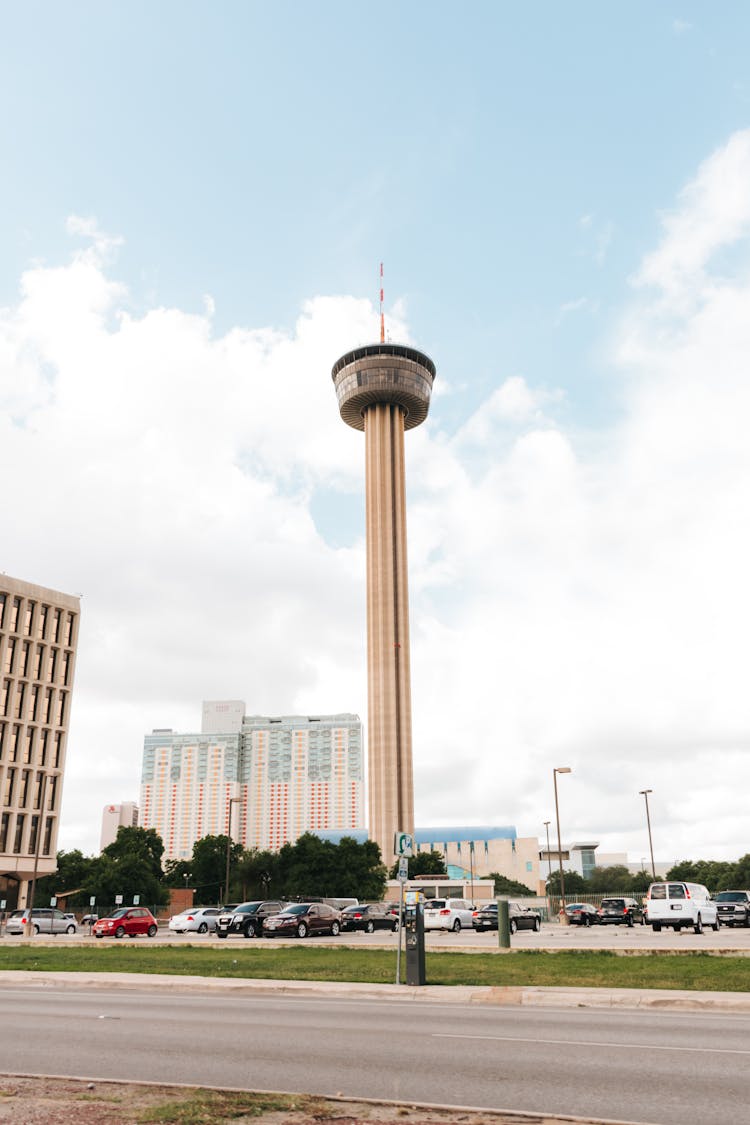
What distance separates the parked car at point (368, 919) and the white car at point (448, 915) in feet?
6.54

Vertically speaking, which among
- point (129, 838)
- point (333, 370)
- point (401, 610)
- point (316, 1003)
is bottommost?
point (316, 1003)

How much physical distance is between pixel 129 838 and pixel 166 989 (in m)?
90.5

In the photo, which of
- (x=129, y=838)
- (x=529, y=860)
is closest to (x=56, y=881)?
(x=129, y=838)

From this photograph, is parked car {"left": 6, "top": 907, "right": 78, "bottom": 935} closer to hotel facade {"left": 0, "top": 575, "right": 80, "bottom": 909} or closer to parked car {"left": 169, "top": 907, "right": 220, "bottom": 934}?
parked car {"left": 169, "top": 907, "right": 220, "bottom": 934}

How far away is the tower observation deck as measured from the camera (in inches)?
5044

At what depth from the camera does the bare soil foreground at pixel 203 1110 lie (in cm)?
736

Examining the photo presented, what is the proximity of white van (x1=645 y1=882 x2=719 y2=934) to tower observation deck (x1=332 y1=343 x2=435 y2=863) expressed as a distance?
8481 centimetres

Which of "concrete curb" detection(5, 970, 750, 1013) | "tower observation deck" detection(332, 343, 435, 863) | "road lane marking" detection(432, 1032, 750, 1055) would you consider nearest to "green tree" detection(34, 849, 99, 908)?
"tower observation deck" detection(332, 343, 435, 863)

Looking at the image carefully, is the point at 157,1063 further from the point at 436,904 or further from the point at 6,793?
the point at 6,793

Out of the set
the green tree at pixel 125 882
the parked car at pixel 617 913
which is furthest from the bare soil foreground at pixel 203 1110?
the green tree at pixel 125 882

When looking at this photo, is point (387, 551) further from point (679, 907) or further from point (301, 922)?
point (679, 907)

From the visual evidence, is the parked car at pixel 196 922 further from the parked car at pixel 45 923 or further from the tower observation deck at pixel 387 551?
the tower observation deck at pixel 387 551

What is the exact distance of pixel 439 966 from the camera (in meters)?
22.4

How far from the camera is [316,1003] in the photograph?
16734 millimetres
